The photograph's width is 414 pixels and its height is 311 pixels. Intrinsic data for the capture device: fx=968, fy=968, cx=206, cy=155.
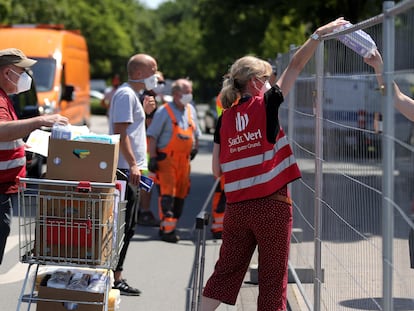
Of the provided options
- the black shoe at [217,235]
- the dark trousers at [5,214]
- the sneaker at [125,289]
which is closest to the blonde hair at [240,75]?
the dark trousers at [5,214]

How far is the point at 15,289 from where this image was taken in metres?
8.75

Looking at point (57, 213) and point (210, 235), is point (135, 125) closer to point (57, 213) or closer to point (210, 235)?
point (57, 213)

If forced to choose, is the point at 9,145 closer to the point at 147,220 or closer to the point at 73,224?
the point at 73,224

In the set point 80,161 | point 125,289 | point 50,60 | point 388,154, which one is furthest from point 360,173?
point 50,60

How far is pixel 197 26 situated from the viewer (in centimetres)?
7831

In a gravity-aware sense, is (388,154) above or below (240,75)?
below

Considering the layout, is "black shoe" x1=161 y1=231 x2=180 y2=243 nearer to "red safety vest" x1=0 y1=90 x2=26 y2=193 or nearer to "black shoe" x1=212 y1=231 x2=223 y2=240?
"black shoe" x1=212 y1=231 x2=223 y2=240

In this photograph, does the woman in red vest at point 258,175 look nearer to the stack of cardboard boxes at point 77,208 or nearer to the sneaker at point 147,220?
the stack of cardboard boxes at point 77,208

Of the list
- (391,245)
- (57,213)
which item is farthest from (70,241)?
(391,245)

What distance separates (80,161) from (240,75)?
1087 mm

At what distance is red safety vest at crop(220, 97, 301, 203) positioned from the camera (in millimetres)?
5707

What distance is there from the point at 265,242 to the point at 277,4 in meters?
19.5

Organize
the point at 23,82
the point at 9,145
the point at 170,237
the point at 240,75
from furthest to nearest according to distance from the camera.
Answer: the point at 170,237
the point at 23,82
the point at 9,145
the point at 240,75

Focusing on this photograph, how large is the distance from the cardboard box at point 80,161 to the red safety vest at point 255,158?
738mm
